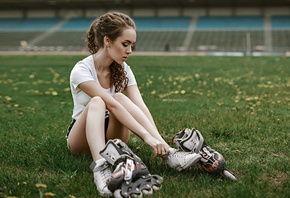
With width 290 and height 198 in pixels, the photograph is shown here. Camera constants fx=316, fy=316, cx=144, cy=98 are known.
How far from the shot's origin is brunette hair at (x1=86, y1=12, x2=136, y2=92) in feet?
8.27

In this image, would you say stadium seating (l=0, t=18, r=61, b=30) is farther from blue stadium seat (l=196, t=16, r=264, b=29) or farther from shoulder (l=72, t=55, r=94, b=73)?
shoulder (l=72, t=55, r=94, b=73)

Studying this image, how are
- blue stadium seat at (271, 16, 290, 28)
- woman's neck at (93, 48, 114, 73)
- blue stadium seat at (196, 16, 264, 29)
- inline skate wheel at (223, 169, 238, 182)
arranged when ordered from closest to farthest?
inline skate wheel at (223, 169, 238, 182)
woman's neck at (93, 48, 114, 73)
blue stadium seat at (271, 16, 290, 28)
blue stadium seat at (196, 16, 264, 29)

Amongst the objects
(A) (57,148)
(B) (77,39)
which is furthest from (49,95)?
(B) (77,39)

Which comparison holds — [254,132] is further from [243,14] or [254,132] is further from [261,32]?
[243,14]

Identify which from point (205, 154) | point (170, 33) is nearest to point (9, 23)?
point (170, 33)

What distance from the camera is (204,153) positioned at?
94.2 inches

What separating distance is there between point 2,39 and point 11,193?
4112 centimetres

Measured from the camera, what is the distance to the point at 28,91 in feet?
23.5

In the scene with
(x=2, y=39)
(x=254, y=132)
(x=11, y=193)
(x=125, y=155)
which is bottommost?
(x=2, y=39)

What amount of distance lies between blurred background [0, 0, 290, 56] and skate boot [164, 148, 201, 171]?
30.1m

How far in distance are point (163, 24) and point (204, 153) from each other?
40.0 m

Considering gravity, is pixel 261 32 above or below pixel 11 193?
below

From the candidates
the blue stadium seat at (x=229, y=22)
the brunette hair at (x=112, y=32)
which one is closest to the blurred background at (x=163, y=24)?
the blue stadium seat at (x=229, y=22)

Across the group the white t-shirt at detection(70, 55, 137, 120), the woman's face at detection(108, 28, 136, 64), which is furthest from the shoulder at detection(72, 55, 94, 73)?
the woman's face at detection(108, 28, 136, 64)
